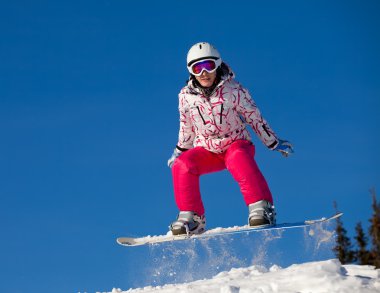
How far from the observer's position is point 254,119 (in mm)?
11375

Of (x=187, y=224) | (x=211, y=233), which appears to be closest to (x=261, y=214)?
(x=211, y=233)

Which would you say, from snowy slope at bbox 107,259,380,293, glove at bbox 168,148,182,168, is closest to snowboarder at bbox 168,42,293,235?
glove at bbox 168,148,182,168

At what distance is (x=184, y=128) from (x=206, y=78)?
936 mm

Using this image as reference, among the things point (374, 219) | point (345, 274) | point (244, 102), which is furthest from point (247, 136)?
point (374, 219)

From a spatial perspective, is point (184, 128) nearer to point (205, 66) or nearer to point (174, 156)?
point (174, 156)

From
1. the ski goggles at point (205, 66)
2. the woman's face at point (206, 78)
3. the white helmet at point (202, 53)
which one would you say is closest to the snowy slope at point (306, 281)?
the woman's face at point (206, 78)

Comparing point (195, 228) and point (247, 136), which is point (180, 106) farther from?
point (195, 228)

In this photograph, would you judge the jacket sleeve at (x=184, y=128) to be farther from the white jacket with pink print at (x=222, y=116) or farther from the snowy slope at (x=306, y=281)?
the snowy slope at (x=306, y=281)

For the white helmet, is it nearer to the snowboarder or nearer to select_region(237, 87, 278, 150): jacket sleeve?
the snowboarder

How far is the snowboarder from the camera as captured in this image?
435 inches

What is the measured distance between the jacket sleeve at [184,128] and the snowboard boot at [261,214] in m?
1.43

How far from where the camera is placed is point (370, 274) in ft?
28.2

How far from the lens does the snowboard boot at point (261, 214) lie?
10875mm

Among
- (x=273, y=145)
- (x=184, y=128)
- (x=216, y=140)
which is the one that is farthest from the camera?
(x=184, y=128)
